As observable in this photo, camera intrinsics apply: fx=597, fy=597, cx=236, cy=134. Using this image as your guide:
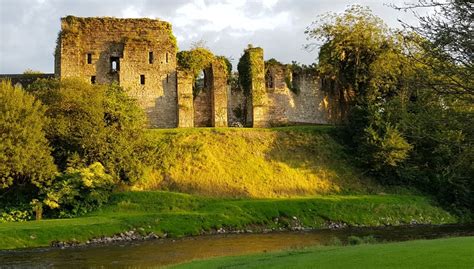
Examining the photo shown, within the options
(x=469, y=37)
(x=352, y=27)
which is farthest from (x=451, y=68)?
(x=352, y=27)

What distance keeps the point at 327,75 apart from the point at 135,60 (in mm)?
20768

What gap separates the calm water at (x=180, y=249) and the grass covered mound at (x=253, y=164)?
11616mm

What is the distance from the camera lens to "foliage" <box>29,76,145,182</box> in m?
43.6

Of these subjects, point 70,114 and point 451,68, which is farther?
point 70,114

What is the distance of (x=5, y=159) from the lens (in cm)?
3844

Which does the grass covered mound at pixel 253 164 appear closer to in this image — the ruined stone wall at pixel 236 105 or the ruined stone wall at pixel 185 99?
the ruined stone wall at pixel 185 99

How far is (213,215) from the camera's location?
40031mm

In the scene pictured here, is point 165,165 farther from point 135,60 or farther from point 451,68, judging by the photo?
point 451,68

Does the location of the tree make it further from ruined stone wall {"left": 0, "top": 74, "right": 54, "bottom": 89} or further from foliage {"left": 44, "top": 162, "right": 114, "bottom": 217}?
ruined stone wall {"left": 0, "top": 74, "right": 54, "bottom": 89}

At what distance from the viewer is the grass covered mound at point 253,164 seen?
48.7m

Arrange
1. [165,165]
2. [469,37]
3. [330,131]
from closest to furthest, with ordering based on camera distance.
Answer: [469,37]
[165,165]
[330,131]

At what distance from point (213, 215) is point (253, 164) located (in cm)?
1313

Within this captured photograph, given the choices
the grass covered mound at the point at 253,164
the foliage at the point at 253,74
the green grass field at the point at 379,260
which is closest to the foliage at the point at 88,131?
the grass covered mound at the point at 253,164

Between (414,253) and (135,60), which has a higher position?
(135,60)
